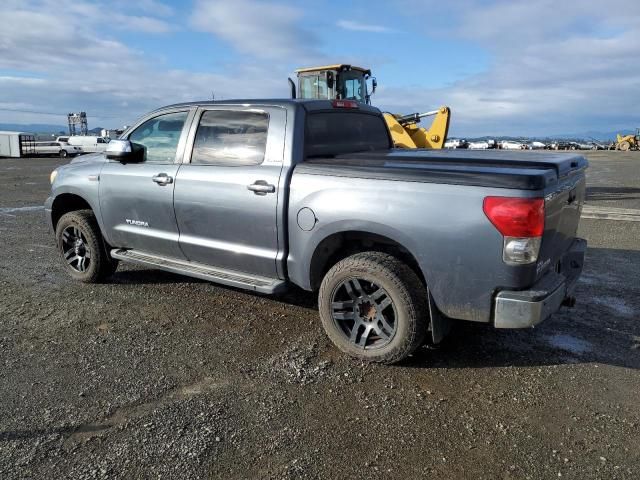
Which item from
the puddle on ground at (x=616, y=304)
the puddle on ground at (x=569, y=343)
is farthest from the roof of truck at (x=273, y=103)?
the puddle on ground at (x=616, y=304)

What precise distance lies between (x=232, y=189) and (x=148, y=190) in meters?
1.10

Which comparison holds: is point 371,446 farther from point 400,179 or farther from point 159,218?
point 159,218

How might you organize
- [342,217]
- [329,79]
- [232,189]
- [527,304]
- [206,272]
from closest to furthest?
[527,304] < [342,217] < [232,189] < [206,272] < [329,79]

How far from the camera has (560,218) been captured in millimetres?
3604

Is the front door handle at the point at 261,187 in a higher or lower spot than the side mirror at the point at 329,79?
lower

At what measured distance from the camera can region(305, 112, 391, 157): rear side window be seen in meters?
4.45

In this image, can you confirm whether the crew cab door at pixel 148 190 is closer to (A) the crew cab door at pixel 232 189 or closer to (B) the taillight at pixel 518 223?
(A) the crew cab door at pixel 232 189

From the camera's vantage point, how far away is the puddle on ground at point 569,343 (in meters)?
4.11

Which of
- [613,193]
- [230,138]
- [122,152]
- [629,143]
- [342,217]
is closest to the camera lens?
[342,217]

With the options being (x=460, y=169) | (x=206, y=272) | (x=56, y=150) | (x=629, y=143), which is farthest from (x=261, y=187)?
(x=629, y=143)

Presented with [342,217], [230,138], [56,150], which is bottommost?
[56,150]

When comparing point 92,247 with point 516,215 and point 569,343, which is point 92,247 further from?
point 569,343

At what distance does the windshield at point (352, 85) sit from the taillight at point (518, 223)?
10.9 metres

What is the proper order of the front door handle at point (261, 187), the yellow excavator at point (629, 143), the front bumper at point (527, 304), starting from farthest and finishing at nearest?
the yellow excavator at point (629, 143), the front door handle at point (261, 187), the front bumper at point (527, 304)
